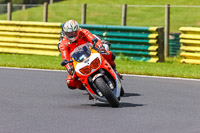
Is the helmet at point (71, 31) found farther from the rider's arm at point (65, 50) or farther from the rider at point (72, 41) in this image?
the rider's arm at point (65, 50)

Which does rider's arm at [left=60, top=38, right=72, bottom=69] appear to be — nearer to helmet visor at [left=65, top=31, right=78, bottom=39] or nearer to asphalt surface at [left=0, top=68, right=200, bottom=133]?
helmet visor at [left=65, top=31, right=78, bottom=39]

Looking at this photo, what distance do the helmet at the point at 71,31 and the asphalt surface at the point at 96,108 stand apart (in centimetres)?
116

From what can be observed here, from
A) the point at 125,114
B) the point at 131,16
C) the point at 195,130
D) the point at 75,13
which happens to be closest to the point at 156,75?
the point at 125,114

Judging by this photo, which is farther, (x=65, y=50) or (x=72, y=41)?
(x=65, y=50)

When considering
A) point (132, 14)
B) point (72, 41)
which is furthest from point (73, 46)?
point (132, 14)

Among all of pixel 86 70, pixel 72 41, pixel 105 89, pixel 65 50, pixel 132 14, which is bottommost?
pixel 105 89

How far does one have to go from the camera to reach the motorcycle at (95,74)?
954 centimetres

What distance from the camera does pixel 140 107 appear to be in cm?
976

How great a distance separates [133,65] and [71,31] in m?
7.11

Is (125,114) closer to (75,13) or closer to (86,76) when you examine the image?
(86,76)

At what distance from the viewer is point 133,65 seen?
55.6 feet

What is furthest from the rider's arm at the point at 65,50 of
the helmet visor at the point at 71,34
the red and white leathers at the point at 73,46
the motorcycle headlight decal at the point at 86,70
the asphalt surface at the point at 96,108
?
the asphalt surface at the point at 96,108

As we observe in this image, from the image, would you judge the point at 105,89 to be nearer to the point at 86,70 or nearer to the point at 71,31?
the point at 86,70

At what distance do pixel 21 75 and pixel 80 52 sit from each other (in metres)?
5.00
